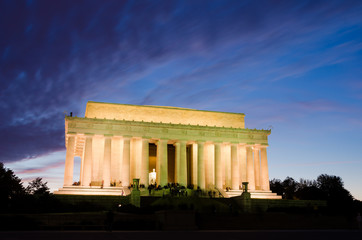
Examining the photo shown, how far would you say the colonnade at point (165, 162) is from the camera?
2109 inches

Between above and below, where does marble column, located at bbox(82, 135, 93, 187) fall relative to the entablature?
below

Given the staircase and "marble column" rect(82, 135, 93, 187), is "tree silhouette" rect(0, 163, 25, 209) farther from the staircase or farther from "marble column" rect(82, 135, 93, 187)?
the staircase

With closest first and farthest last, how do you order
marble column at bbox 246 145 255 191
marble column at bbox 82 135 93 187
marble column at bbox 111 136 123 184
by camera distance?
1. marble column at bbox 82 135 93 187
2. marble column at bbox 111 136 123 184
3. marble column at bbox 246 145 255 191

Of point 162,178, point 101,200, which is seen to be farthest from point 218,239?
point 162,178

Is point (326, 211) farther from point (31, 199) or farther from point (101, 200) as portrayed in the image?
point (31, 199)

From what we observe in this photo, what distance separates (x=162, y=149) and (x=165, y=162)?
2.05 meters

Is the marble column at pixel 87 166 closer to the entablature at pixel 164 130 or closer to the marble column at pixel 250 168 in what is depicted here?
the entablature at pixel 164 130

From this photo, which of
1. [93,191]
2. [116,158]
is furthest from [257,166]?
[93,191]

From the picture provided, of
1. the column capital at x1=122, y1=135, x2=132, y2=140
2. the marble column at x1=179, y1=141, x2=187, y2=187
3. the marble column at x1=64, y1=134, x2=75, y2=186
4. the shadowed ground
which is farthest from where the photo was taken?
the marble column at x1=179, y1=141, x2=187, y2=187

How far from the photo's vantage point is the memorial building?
53.8m

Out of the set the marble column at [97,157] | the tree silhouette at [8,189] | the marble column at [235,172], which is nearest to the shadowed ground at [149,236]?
the tree silhouette at [8,189]

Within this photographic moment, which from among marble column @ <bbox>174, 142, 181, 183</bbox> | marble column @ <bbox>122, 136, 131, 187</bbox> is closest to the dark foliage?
marble column @ <bbox>174, 142, 181, 183</bbox>

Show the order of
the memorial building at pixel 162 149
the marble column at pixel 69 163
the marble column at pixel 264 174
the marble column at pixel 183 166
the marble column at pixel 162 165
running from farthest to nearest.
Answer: the marble column at pixel 264 174 < the marble column at pixel 183 166 < the marble column at pixel 162 165 < the memorial building at pixel 162 149 < the marble column at pixel 69 163

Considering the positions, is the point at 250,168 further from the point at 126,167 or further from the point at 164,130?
the point at 126,167
